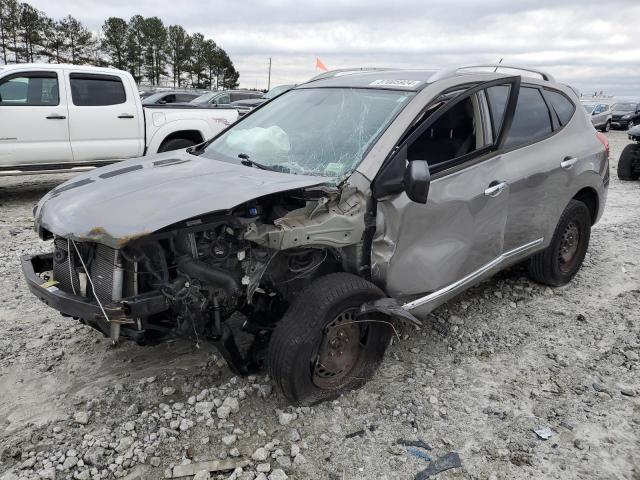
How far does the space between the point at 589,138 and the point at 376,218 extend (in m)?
2.59

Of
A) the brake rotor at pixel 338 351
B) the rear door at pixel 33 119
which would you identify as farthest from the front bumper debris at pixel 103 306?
the rear door at pixel 33 119

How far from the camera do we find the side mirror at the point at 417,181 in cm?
266

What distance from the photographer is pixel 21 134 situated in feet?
24.2

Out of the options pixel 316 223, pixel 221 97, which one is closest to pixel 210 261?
pixel 316 223

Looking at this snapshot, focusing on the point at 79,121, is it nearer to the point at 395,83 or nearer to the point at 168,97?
the point at 395,83

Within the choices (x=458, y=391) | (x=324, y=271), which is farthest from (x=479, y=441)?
(x=324, y=271)

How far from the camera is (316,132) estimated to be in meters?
3.39

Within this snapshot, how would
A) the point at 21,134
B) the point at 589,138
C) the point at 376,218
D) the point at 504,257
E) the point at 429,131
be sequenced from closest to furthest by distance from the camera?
the point at 376,218 → the point at 429,131 → the point at 504,257 → the point at 589,138 → the point at 21,134

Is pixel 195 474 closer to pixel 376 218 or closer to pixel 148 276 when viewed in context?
pixel 148 276

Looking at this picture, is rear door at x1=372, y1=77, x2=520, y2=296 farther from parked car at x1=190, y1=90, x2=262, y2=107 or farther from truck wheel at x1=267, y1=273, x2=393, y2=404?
parked car at x1=190, y1=90, x2=262, y2=107

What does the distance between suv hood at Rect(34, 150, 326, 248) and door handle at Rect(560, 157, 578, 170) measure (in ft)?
7.31

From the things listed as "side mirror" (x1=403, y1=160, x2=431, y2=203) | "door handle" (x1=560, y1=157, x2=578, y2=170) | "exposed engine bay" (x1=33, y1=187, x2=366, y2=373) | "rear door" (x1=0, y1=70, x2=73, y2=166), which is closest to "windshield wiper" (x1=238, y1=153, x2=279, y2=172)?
"exposed engine bay" (x1=33, y1=187, x2=366, y2=373)

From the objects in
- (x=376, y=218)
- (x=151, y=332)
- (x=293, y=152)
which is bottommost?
(x=151, y=332)

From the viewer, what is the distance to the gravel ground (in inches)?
100.0
